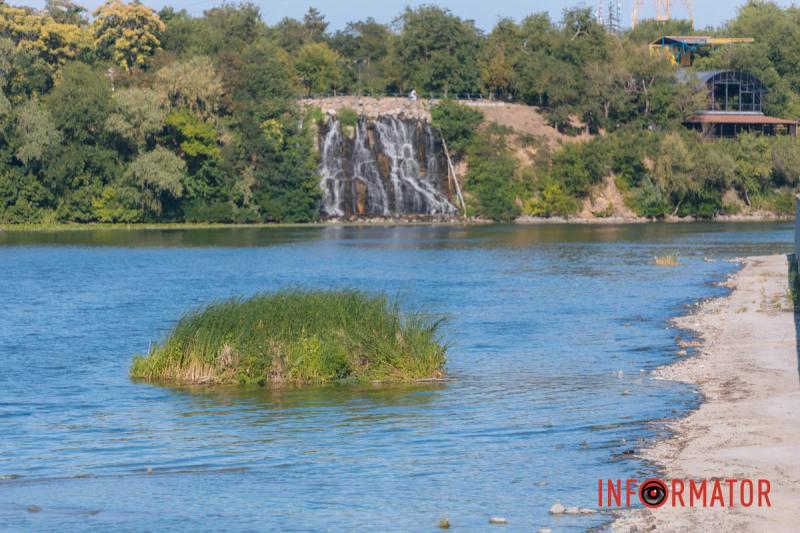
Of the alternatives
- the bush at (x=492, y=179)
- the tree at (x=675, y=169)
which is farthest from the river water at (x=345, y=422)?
the tree at (x=675, y=169)

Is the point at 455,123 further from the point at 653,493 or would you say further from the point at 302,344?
the point at 653,493

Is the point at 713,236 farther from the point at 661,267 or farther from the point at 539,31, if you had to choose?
the point at 539,31

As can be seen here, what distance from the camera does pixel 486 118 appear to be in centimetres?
13838

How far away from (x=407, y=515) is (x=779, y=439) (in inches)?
291

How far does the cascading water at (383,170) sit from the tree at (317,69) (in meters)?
21.4

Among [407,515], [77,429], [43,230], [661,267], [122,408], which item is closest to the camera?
[407,515]

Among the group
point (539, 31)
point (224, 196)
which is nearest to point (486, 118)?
point (539, 31)

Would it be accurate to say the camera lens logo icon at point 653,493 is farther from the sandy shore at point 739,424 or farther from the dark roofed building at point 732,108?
the dark roofed building at point 732,108

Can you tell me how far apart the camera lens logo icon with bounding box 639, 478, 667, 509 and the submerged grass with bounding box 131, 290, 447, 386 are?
1200 centimetres

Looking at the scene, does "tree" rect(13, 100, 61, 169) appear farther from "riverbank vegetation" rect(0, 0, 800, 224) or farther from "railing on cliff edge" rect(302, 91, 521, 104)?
"railing on cliff edge" rect(302, 91, 521, 104)

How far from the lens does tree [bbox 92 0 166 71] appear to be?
431ft

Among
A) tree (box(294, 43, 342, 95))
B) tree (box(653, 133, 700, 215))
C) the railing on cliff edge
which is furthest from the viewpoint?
tree (box(294, 43, 342, 95))

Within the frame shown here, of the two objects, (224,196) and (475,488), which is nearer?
(475,488)

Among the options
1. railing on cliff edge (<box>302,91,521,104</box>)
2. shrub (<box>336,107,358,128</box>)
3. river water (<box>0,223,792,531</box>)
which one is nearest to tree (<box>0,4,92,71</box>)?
railing on cliff edge (<box>302,91,521,104</box>)
